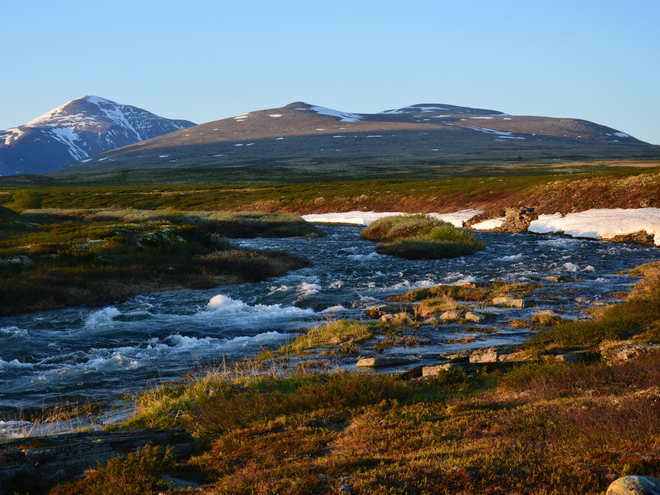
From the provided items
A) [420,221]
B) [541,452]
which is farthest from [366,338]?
[420,221]

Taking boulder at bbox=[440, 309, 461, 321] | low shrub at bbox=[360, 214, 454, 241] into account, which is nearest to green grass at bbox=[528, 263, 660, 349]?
boulder at bbox=[440, 309, 461, 321]

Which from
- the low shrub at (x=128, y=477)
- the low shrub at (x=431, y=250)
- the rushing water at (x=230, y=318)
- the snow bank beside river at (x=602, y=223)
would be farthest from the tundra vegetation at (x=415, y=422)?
the snow bank beside river at (x=602, y=223)

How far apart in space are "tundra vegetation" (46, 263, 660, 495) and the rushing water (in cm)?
305

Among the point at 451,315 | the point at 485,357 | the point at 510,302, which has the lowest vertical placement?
the point at 451,315

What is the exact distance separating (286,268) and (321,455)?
2538 centimetres

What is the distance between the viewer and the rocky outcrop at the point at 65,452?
7285 mm

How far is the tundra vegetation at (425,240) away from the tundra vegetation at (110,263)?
7084 millimetres

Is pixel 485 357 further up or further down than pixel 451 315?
further up

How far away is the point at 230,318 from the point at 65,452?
1367 centimetres

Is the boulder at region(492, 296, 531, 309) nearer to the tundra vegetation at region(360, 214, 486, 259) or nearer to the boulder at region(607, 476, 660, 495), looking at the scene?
the boulder at region(607, 476, 660, 495)

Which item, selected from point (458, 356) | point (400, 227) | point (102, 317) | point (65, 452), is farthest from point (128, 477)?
point (400, 227)

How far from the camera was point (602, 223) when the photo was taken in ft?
154

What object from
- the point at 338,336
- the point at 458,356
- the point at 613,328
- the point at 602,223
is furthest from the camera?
the point at 602,223

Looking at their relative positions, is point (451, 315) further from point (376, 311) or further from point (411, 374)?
point (411, 374)
